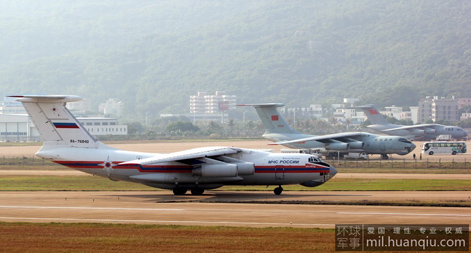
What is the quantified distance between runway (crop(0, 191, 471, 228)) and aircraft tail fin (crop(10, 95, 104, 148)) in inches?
108

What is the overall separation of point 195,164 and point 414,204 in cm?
1134

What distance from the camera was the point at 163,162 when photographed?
36594 millimetres

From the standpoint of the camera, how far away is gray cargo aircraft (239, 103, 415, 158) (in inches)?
2697

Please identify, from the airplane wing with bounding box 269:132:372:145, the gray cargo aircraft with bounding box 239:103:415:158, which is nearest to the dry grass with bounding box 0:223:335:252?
the airplane wing with bounding box 269:132:372:145

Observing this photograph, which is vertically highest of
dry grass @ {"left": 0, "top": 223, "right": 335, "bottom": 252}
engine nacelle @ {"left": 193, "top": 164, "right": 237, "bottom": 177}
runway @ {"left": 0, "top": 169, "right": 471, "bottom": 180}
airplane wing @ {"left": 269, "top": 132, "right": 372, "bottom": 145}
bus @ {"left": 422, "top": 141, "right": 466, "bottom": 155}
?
airplane wing @ {"left": 269, "top": 132, "right": 372, "bottom": 145}

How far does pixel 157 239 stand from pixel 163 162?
1420 centimetres

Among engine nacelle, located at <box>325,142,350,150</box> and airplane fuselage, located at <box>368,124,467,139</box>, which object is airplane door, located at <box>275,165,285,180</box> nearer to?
engine nacelle, located at <box>325,142,350,150</box>

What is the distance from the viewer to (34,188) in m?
40.8

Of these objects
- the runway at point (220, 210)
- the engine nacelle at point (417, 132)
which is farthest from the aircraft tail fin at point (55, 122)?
the engine nacelle at point (417, 132)

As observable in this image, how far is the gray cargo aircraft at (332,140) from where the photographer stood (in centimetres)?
6850

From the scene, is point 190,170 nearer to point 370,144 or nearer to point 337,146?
point 337,146

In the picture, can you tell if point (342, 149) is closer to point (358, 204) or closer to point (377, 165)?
point (377, 165)

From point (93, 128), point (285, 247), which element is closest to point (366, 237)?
point (285, 247)

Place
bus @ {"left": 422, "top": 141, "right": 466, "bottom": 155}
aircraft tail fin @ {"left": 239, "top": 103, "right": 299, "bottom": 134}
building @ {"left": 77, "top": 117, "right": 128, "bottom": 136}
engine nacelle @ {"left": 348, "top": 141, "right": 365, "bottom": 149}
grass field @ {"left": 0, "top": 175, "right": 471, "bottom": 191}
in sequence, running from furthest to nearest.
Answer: building @ {"left": 77, "top": 117, "right": 128, "bottom": 136}
bus @ {"left": 422, "top": 141, "right": 466, "bottom": 155}
aircraft tail fin @ {"left": 239, "top": 103, "right": 299, "bottom": 134}
engine nacelle @ {"left": 348, "top": 141, "right": 365, "bottom": 149}
grass field @ {"left": 0, "top": 175, "right": 471, "bottom": 191}
